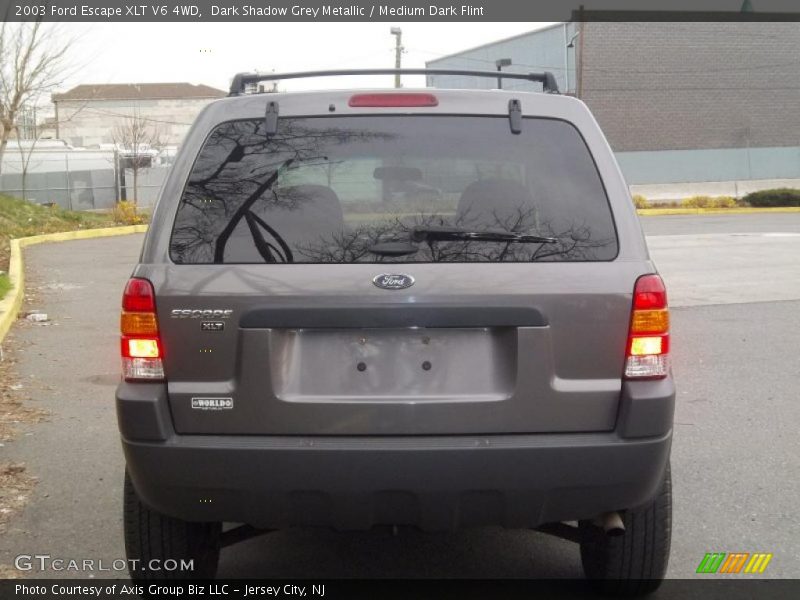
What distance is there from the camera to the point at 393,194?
11.3 ft

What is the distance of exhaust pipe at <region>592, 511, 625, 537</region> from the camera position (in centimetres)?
339

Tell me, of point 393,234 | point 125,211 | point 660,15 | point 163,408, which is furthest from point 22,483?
point 660,15

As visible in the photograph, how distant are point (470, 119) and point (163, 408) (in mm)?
1417

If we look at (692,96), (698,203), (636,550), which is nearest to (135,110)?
(692,96)

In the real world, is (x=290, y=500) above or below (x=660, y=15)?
below

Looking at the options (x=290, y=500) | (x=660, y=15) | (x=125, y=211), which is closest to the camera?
(x=290, y=500)

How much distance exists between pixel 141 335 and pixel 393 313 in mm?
845

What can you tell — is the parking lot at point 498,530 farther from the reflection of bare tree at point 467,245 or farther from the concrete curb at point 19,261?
the reflection of bare tree at point 467,245

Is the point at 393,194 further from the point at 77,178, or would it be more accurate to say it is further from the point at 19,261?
the point at 77,178

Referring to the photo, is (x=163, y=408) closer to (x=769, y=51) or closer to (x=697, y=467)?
(x=697, y=467)

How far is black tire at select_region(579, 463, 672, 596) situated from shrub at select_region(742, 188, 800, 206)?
3772 centimetres

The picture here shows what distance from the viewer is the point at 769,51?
52.7 meters

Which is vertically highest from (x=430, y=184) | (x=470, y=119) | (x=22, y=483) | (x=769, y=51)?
(x=769, y=51)

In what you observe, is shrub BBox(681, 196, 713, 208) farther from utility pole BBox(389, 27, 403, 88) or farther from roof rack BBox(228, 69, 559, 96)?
roof rack BBox(228, 69, 559, 96)
